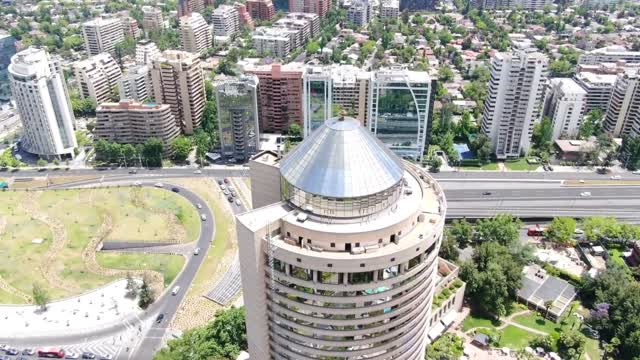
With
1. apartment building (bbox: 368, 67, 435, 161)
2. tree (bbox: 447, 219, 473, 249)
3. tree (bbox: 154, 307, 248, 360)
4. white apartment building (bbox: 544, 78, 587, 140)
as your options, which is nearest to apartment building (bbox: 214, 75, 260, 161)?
apartment building (bbox: 368, 67, 435, 161)

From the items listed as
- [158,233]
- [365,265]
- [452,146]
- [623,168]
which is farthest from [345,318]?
[623,168]

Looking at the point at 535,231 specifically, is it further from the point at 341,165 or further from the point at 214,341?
the point at 341,165

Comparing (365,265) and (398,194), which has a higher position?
(398,194)

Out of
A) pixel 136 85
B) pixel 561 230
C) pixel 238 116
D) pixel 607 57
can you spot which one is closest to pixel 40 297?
pixel 238 116

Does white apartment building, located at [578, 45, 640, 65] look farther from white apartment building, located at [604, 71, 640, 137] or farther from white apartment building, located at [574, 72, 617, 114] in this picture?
white apartment building, located at [604, 71, 640, 137]

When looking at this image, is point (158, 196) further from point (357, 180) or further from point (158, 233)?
point (357, 180)

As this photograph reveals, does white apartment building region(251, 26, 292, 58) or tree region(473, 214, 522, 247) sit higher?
white apartment building region(251, 26, 292, 58)

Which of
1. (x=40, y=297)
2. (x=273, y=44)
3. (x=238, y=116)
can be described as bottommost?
(x=40, y=297)
